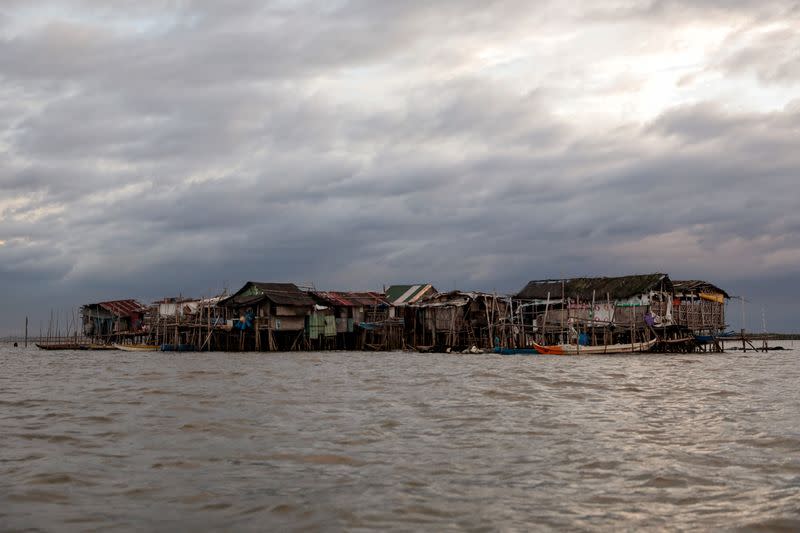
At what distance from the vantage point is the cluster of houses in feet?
134

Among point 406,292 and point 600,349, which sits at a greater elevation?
point 406,292

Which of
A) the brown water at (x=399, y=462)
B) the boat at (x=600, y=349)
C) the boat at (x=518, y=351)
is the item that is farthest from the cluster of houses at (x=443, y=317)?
the brown water at (x=399, y=462)

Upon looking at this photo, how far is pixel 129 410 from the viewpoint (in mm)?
11906

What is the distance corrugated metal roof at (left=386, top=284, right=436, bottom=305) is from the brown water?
37.5 meters

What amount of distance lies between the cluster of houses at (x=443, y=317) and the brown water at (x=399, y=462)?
88.3 feet

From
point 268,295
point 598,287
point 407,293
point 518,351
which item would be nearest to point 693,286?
point 598,287

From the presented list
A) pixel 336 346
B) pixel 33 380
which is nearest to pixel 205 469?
pixel 33 380

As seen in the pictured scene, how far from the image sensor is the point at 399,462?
24.8 feet

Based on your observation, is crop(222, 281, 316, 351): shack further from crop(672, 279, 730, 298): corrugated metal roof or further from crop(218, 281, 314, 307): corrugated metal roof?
crop(672, 279, 730, 298): corrugated metal roof

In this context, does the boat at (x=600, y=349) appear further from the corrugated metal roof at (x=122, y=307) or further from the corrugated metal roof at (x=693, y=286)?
the corrugated metal roof at (x=122, y=307)

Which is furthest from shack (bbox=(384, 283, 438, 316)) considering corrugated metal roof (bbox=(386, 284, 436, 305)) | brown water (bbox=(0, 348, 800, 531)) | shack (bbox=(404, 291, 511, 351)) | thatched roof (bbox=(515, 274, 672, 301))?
brown water (bbox=(0, 348, 800, 531))

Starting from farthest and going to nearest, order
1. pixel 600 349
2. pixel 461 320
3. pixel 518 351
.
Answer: pixel 461 320, pixel 518 351, pixel 600 349

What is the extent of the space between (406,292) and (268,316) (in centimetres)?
1134

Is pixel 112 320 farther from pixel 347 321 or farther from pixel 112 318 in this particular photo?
pixel 347 321
